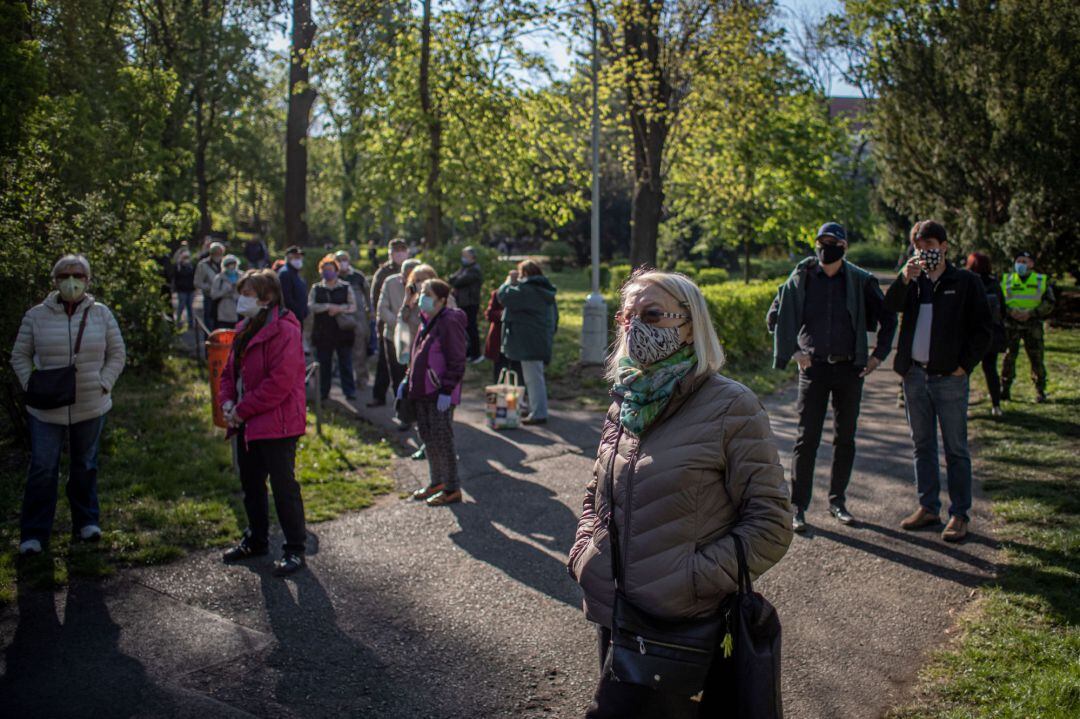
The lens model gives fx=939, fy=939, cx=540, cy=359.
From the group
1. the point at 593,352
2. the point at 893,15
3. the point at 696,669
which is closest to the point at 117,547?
the point at 696,669

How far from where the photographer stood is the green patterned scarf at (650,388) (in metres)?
2.93

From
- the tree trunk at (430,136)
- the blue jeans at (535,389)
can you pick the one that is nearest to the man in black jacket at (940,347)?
the blue jeans at (535,389)

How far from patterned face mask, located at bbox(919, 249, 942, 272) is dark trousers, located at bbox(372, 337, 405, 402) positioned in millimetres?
5912

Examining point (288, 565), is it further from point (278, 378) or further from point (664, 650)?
point (664, 650)

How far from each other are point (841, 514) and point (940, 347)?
4.86 feet

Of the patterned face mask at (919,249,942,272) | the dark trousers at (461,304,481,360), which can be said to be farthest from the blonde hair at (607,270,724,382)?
the dark trousers at (461,304,481,360)

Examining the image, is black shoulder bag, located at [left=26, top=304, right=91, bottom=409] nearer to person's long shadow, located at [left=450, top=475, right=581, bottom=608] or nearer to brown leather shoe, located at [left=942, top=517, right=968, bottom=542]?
person's long shadow, located at [left=450, top=475, right=581, bottom=608]

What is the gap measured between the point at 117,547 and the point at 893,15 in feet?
69.9

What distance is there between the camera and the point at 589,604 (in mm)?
3047

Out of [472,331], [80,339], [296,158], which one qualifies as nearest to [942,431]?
[80,339]

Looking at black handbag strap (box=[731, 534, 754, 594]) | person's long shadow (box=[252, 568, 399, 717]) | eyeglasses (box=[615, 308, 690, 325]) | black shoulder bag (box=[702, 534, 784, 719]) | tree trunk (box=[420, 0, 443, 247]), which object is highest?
tree trunk (box=[420, 0, 443, 247])

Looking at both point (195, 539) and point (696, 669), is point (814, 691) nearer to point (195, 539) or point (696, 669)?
point (696, 669)

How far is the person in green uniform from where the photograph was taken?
11.5 m

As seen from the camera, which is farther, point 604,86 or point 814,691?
point 604,86
